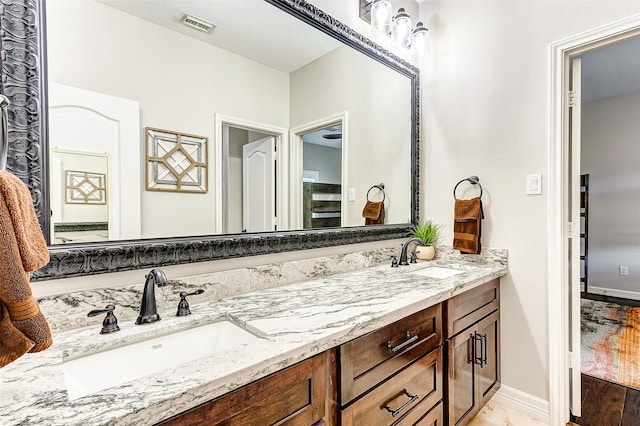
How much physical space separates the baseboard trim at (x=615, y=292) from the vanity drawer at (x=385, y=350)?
4175mm

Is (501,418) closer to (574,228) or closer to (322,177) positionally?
(574,228)

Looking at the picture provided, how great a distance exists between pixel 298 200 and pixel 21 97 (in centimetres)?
105

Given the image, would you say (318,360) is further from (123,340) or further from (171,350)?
(123,340)

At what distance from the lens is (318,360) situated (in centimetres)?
91

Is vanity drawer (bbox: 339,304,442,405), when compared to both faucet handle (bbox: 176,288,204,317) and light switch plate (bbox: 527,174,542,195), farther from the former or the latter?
light switch plate (bbox: 527,174,542,195)

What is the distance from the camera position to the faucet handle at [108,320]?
0.94 meters

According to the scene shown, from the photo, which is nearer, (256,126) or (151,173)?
(151,173)

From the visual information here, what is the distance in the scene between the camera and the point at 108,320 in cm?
96

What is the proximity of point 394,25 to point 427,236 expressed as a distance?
1.35 meters

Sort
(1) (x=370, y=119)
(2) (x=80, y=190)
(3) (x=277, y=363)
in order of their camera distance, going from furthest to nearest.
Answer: (1) (x=370, y=119), (2) (x=80, y=190), (3) (x=277, y=363)

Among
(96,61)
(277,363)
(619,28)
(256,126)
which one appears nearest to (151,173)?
(96,61)

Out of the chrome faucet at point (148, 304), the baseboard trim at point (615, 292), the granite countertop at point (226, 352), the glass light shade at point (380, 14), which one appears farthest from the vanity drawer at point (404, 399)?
the baseboard trim at point (615, 292)

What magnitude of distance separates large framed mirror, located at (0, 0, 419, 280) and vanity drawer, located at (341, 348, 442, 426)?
707mm

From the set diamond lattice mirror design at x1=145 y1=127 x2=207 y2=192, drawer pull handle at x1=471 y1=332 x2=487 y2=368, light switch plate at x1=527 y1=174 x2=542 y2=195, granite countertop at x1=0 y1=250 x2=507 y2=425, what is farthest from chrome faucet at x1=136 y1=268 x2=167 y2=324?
light switch plate at x1=527 y1=174 x2=542 y2=195
